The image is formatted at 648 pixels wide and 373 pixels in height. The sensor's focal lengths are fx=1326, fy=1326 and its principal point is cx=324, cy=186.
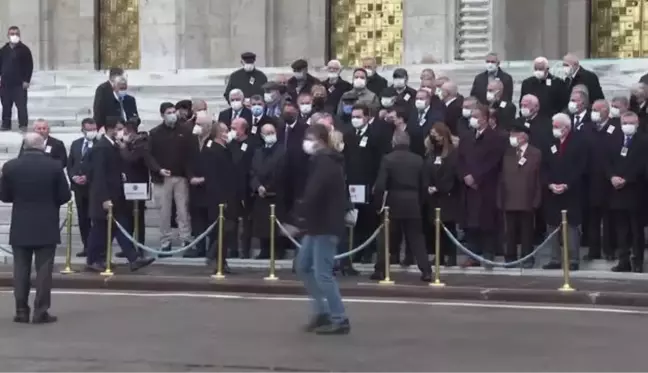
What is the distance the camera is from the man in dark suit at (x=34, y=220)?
553 inches

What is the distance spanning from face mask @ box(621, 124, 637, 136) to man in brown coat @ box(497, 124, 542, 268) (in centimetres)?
114

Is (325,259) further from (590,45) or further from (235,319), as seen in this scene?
(590,45)

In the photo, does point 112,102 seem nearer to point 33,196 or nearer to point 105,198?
point 105,198

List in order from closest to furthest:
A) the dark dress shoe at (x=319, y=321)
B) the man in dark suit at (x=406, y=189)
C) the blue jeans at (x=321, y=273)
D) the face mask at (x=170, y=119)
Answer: the blue jeans at (x=321, y=273)
the dark dress shoe at (x=319, y=321)
the man in dark suit at (x=406, y=189)
the face mask at (x=170, y=119)

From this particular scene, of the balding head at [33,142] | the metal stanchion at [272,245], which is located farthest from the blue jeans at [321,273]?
the metal stanchion at [272,245]

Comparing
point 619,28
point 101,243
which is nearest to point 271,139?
point 101,243

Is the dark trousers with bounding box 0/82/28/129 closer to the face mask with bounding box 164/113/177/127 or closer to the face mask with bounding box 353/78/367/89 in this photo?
the face mask with bounding box 164/113/177/127

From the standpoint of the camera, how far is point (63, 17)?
32.5m

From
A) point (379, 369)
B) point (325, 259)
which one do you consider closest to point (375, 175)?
point (325, 259)

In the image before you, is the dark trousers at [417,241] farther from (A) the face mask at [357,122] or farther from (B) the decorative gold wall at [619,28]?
(B) the decorative gold wall at [619,28]

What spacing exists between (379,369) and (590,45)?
756 inches

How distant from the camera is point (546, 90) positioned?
19.0 metres

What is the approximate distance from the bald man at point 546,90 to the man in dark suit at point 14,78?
9.91 metres

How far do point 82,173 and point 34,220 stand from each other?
5.14m
